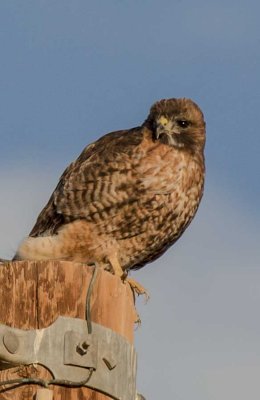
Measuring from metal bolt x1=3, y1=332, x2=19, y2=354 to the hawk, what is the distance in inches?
150

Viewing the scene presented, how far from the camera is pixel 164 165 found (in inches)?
346

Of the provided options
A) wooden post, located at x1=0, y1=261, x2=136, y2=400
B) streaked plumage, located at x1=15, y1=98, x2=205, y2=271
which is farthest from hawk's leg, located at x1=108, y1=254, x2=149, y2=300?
wooden post, located at x1=0, y1=261, x2=136, y2=400

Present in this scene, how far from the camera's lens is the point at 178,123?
30.5 ft

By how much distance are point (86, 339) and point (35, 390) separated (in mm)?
311

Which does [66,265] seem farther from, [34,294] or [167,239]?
[167,239]

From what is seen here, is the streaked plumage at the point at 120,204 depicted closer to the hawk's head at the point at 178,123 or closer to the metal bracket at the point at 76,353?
the hawk's head at the point at 178,123

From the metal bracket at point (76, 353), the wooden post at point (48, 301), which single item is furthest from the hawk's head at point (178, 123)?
the metal bracket at point (76, 353)

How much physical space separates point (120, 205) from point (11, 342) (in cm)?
408

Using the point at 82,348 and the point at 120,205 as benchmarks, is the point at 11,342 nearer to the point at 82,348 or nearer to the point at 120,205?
the point at 82,348

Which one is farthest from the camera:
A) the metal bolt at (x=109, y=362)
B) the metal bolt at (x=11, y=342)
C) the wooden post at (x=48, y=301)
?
the metal bolt at (x=109, y=362)

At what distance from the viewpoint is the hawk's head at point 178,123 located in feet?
29.8

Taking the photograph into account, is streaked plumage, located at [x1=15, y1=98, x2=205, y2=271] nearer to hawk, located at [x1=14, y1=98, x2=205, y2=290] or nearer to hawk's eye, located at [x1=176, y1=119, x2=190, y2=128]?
hawk, located at [x1=14, y1=98, x2=205, y2=290]

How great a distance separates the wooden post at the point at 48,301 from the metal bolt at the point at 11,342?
90 mm

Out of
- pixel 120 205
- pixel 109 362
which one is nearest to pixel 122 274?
pixel 120 205
